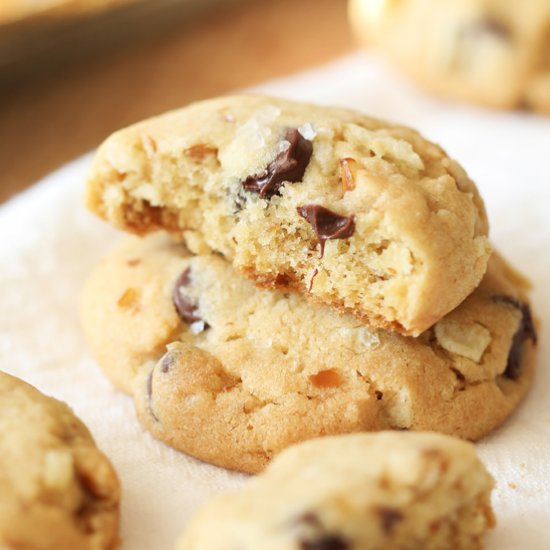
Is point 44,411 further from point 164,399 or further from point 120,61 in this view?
point 120,61

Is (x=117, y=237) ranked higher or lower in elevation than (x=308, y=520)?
lower

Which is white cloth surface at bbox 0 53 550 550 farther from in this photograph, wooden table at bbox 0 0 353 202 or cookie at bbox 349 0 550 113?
wooden table at bbox 0 0 353 202

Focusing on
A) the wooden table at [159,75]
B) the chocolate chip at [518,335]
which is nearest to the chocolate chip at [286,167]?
the chocolate chip at [518,335]

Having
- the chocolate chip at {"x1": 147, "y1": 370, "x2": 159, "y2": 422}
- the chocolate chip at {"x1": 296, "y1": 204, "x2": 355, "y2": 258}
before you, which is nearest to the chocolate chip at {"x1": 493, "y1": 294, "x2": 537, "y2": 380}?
the chocolate chip at {"x1": 296, "y1": 204, "x2": 355, "y2": 258}

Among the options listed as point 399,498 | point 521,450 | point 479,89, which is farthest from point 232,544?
point 479,89

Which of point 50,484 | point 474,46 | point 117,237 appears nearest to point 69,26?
point 117,237

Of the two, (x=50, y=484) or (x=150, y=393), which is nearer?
(x=50, y=484)

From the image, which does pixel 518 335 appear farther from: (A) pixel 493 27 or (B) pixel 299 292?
(A) pixel 493 27
